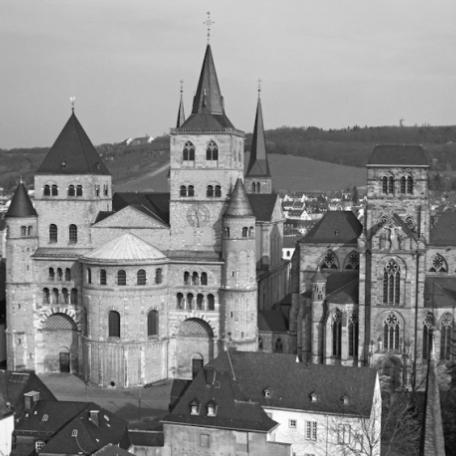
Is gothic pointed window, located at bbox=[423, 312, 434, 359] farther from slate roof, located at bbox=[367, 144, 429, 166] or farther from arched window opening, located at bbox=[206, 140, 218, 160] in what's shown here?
arched window opening, located at bbox=[206, 140, 218, 160]

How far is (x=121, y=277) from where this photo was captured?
192ft

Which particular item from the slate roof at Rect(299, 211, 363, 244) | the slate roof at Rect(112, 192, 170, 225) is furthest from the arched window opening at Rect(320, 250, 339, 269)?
the slate roof at Rect(112, 192, 170, 225)

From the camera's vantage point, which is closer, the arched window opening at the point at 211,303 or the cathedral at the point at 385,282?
the cathedral at the point at 385,282

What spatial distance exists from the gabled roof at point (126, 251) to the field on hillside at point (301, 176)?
93259 millimetres

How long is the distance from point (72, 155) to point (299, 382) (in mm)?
28223

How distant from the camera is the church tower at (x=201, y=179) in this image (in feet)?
198

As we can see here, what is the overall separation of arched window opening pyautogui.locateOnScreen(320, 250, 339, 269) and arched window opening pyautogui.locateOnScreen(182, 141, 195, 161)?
13034 mm

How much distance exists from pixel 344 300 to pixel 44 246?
23.3 metres

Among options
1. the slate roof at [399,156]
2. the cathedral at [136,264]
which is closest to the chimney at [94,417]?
the cathedral at [136,264]

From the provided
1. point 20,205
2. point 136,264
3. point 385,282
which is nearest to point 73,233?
point 20,205

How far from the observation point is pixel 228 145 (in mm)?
60406

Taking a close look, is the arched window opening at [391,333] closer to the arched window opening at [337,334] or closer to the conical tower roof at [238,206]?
the arched window opening at [337,334]

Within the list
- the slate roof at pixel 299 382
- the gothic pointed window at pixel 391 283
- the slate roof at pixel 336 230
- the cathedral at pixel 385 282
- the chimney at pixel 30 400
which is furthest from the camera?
the slate roof at pixel 336 230

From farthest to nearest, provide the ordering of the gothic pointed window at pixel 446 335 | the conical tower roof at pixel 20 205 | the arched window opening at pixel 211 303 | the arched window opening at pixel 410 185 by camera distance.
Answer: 1. the conical tower roof at pixel 20 205
2. the arched window opening at pixel 410 185
3. the arched window opening at pixel 211 303
4. the gothic pointed window at pixel 446 335
